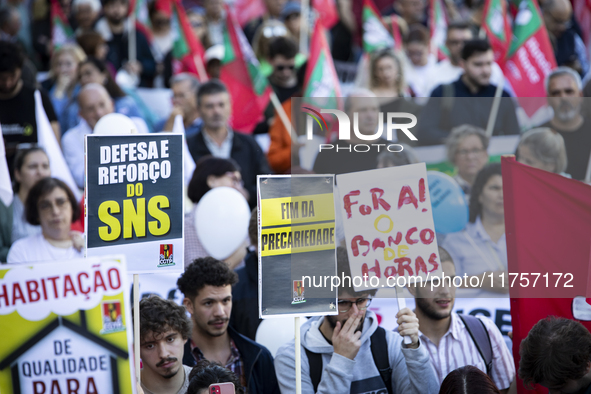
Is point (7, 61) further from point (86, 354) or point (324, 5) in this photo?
point (324, 5)

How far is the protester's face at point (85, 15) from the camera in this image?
894 cm

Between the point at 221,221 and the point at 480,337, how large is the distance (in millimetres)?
1877

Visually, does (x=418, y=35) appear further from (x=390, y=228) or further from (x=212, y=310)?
(x=212, y=310)

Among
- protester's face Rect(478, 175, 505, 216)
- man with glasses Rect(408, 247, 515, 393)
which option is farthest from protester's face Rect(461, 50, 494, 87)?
man with glasses Rect(408, 247, 515, 393)

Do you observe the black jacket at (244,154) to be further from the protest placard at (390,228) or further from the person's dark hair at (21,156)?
the protest placard at (390,228)

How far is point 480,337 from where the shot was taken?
12.6 ft

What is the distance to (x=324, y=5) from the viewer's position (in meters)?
10.1

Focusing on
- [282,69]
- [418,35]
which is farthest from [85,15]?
[418,35]

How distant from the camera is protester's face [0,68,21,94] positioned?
6.12m

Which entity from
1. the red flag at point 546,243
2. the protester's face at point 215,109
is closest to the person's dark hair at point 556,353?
the red flag at point 546,243

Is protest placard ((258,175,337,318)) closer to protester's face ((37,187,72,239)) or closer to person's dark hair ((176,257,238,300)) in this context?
person's dark hair ((176,257,238,300))

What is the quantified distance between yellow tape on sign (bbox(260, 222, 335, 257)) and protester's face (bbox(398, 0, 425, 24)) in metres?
7.04

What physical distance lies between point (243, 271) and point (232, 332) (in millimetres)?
543

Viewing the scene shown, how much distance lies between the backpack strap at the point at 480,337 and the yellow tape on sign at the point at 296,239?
93 centimetres
